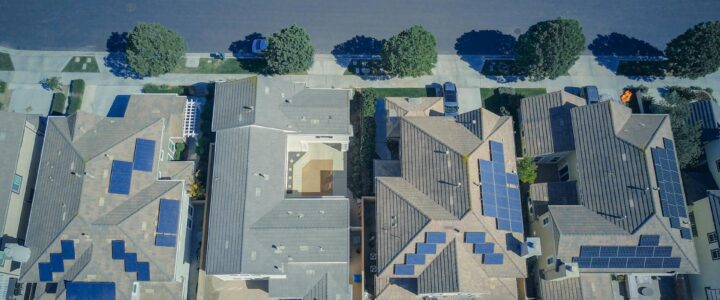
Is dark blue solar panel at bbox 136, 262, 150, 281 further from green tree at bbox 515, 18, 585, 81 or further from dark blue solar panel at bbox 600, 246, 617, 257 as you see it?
green tree at bbox 515, 18, 585, 81

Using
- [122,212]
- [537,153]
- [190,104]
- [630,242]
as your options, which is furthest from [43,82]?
[630,242]

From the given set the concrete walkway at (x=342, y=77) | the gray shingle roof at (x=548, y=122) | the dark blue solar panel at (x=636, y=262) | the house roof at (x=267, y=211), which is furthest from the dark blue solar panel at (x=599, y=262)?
the house roof at (x=267, y=211)

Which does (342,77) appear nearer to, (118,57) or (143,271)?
(118,57)

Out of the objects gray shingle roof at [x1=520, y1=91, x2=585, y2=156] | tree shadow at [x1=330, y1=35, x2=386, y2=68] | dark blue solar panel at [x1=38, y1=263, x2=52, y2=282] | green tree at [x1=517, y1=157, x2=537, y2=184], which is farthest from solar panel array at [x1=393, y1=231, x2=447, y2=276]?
dark blue solar panel at [x1=38, y1=263, x2=52, y2=282]

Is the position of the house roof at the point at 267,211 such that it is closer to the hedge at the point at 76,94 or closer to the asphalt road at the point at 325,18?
the asphalt road at the point at 325,18

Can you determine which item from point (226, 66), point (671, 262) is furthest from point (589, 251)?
point (226, 66)

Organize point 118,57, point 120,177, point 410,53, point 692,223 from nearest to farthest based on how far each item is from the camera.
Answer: point 120,177 < point 692,223 < point 410,53 < point 118,57
